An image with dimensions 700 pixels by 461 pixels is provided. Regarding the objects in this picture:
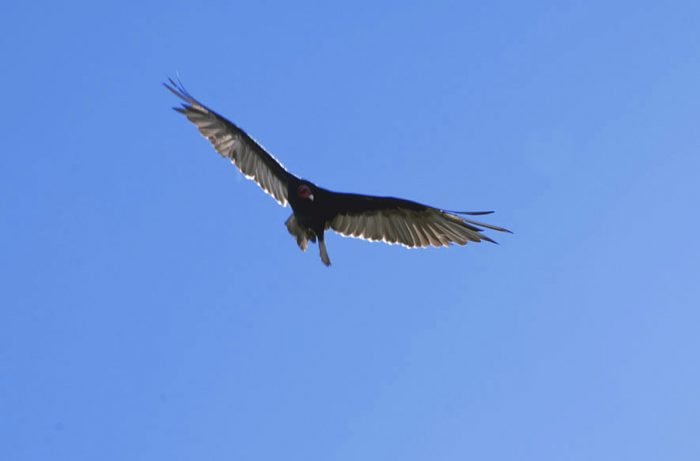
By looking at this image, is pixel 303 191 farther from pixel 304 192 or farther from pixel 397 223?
pixel 397 223

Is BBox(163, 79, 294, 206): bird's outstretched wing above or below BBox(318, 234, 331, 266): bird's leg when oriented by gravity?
above

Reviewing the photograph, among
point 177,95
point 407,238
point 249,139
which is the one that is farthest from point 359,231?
point 177,95

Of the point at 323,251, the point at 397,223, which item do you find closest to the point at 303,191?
the point at 323,251

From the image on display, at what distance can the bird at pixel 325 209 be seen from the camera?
62.3 feet

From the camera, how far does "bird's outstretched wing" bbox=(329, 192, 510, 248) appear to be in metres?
19.4

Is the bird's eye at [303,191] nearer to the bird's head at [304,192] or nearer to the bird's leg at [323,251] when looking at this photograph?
the bird's head at [304,192]

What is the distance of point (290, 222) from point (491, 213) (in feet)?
10.8

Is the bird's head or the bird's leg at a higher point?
the bird's head

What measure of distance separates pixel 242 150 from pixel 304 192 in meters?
1.25

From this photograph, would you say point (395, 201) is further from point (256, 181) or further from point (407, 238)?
point (256, 181)

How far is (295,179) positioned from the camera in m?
19.1

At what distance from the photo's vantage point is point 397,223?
1997cm

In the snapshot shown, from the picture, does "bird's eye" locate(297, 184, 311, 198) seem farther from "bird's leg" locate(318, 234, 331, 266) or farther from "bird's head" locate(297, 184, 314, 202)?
"bird's leg" locate(318, 234, 331, 266)

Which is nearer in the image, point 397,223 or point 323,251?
point 323,251
